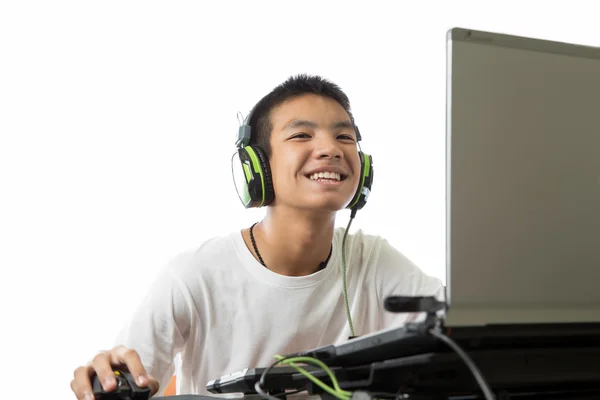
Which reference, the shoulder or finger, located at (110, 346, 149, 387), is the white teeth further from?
finger, located at (110, 346, 149, 387)

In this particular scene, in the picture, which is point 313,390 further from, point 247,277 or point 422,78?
point 422,78

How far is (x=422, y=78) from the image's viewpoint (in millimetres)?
2506

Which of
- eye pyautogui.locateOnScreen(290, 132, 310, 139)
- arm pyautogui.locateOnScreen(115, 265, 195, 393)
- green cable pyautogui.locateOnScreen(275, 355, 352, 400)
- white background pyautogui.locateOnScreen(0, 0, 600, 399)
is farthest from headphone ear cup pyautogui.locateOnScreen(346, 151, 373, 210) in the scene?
green cable pyautogui.locateOnScreen(275, 355, 352, 400)

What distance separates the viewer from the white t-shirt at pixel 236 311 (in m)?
1.46

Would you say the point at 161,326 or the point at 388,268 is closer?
the point at 161,326

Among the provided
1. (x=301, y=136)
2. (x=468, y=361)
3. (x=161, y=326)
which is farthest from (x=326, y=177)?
(x=468, y=361)

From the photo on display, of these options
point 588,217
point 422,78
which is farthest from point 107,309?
point 588,217

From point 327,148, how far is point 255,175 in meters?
0.17

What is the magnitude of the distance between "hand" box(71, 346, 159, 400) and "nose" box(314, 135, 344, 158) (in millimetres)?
687

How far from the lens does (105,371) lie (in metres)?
0.91

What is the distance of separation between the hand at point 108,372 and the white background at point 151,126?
3.56 feet

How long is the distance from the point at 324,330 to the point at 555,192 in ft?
3.07

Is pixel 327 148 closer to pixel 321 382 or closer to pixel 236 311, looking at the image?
pixel 236 311

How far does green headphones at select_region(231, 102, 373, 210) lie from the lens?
58.2 inches
